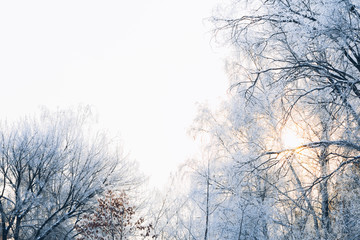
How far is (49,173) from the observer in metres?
13.0

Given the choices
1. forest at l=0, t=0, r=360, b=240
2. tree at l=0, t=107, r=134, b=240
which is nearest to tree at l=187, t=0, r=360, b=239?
forest at l=0, t=0, r=360, b=240

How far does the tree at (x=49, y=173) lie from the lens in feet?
40.9

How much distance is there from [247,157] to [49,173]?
8.89 metres

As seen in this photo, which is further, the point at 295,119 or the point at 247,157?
the point at 247,157

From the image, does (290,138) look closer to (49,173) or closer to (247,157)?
(247,157)

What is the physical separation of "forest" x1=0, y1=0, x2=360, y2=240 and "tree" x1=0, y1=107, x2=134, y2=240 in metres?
0.05

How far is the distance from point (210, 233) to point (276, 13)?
7852 mm

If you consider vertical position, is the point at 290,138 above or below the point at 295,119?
below

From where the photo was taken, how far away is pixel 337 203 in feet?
22.7

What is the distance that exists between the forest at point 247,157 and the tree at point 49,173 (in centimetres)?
5

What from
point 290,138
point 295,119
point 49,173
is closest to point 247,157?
point 290,138

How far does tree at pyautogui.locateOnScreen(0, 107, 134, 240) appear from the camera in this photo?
1245 cm

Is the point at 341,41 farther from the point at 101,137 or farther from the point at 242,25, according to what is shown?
the point at 101,137

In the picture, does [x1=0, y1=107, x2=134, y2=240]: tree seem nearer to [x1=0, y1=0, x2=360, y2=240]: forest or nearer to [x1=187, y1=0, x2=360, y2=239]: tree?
[x1=0, y1=0, x2=360, y2=240]: forest
